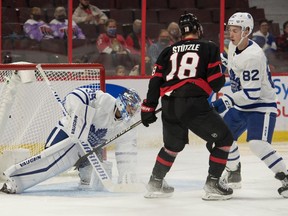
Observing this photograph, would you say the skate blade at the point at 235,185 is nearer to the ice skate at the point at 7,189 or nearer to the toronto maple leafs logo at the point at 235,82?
the toronto maple leafs logo at the point at 235,82

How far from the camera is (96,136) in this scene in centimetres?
597

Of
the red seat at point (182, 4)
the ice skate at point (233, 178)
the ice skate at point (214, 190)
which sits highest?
the red seat at point (182, 4)

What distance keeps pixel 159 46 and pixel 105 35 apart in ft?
1.67

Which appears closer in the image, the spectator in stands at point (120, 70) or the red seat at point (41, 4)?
the red seat at point (41, 4)

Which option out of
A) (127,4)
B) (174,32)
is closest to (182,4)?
(174,32)

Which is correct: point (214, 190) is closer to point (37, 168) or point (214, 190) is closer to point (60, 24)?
point (37, 168)

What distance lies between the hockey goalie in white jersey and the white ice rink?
12cm

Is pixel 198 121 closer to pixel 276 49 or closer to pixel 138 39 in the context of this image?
pixel 138 39

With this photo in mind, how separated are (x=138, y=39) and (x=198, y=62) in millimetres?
3530

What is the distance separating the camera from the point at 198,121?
543cm

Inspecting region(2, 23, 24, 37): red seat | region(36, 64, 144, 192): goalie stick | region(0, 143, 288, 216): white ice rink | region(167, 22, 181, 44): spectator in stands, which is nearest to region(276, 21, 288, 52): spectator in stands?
region(167, 22, 181, 44): spectator in stands

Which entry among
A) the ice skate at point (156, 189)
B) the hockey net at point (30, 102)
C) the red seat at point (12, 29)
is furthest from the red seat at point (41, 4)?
the ice skate at point (156, 189)

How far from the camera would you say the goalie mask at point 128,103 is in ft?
19.2

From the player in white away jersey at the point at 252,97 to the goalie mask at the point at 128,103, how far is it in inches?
19.2
